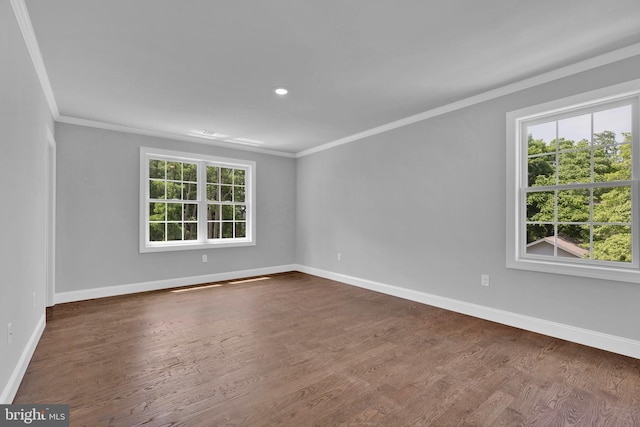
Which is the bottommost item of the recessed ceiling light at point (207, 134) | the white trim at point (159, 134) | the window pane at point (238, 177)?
the window pane at point (238, 177)

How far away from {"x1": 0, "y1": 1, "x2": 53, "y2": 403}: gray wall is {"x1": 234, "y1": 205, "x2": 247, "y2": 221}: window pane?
10.2 feet

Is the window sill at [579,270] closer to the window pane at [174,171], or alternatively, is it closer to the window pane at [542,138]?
the window pane at [542,138]

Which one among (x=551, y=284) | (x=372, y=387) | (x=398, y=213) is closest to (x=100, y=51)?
(x=372, y=387)

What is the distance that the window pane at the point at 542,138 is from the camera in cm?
311

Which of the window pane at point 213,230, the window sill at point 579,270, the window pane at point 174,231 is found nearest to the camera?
the window sill at point 579,270

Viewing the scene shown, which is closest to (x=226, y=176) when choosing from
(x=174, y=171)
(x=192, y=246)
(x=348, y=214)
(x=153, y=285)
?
(x=174, y=171)

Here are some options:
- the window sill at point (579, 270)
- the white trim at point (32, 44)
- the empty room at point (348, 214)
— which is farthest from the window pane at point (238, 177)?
the window sill at point (579, 270)

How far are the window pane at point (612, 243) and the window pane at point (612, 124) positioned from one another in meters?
0.78

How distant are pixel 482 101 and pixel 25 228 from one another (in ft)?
14.7

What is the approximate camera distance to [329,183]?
5723 millimetres

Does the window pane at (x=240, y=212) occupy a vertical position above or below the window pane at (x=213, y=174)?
below

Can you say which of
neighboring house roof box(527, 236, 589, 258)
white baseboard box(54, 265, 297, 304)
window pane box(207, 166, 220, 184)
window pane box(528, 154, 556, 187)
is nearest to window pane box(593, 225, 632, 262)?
neighboring house roof box(527, 236, 589, 258)

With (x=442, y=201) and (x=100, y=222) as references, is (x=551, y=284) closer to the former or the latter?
(x=442, y=201)

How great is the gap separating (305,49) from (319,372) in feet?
8.43
